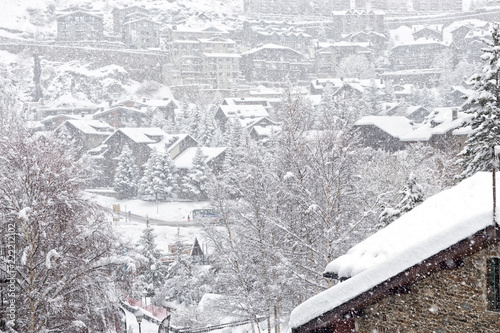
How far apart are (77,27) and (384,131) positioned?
89059 mm

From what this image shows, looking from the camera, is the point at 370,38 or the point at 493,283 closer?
the point at 493,283

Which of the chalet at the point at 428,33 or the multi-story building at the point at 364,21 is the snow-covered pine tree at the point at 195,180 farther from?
the multi-story building at the point at 364,21

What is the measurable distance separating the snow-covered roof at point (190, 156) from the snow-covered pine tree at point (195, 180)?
0.98 meters

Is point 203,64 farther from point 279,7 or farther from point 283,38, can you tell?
point 279,7

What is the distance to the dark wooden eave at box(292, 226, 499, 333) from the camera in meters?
4.79

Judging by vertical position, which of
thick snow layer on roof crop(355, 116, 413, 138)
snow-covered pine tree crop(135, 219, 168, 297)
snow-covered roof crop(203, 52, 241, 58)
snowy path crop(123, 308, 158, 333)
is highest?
snow-covered roof crop(203, 52, 241, 58)

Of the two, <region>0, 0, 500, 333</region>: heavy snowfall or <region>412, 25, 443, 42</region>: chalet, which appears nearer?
<region>0, 0, 500, 333</region>: heavy snowfall

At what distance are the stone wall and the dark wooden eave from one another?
6cm

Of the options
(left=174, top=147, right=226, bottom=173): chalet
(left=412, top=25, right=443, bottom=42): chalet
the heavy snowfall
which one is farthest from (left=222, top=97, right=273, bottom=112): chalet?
(left=412, top=25, right=443, bottom=42): chalet

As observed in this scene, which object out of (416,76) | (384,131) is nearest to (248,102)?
(416,76)

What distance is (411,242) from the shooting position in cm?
529

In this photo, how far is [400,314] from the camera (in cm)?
536

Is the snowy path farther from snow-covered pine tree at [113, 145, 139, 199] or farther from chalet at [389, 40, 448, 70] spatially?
chalet at [389, 40, 448, 70]

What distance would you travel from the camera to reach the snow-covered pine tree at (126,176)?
5881 cm
